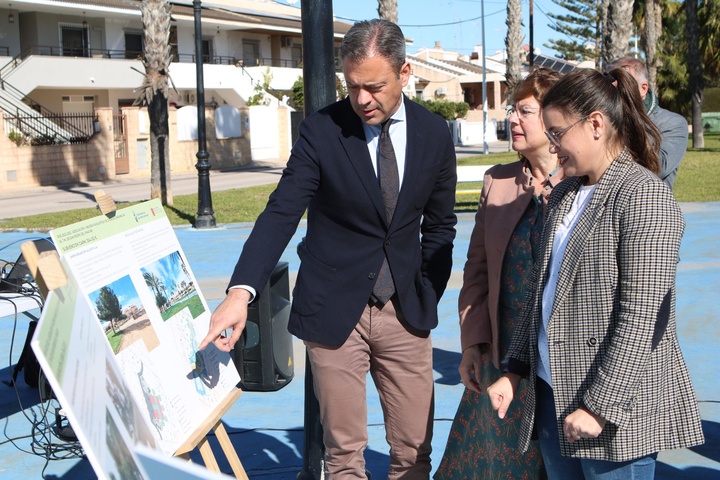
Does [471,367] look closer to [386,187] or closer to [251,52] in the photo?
[386,187]

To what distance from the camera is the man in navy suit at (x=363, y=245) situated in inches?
132

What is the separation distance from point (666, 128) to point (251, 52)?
4651cm

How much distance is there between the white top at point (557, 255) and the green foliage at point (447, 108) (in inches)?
1997

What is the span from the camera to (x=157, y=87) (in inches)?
756

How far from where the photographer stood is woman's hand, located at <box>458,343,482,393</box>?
3613 mm

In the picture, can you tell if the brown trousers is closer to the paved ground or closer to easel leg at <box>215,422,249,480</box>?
easel leg at <box>215,422,249,480</box>

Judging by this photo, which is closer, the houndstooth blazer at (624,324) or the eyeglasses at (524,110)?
the houndstooth blazer at (624,324)

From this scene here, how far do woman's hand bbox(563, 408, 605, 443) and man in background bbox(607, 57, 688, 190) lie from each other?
238 cm

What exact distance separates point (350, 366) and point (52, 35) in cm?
3702

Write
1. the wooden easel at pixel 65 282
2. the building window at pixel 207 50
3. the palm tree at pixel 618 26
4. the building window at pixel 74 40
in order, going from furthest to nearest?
the building window at pixel 207 50, the building window at pixel 74 40, the palm tree at pixel 618 26, the wooden easel at pixel 65 282

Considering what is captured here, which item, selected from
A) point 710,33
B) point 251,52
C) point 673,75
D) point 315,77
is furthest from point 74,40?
point 315,77

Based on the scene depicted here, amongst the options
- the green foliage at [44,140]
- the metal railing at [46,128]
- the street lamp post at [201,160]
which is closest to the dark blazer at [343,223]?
the street lamp post at [201,160]

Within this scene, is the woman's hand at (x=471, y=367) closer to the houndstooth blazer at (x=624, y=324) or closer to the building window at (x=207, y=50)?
the houndstooth blazer at (x=624, y=324)

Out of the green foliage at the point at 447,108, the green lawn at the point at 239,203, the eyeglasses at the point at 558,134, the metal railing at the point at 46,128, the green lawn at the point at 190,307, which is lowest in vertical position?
the green lawn at the point at 239,203
